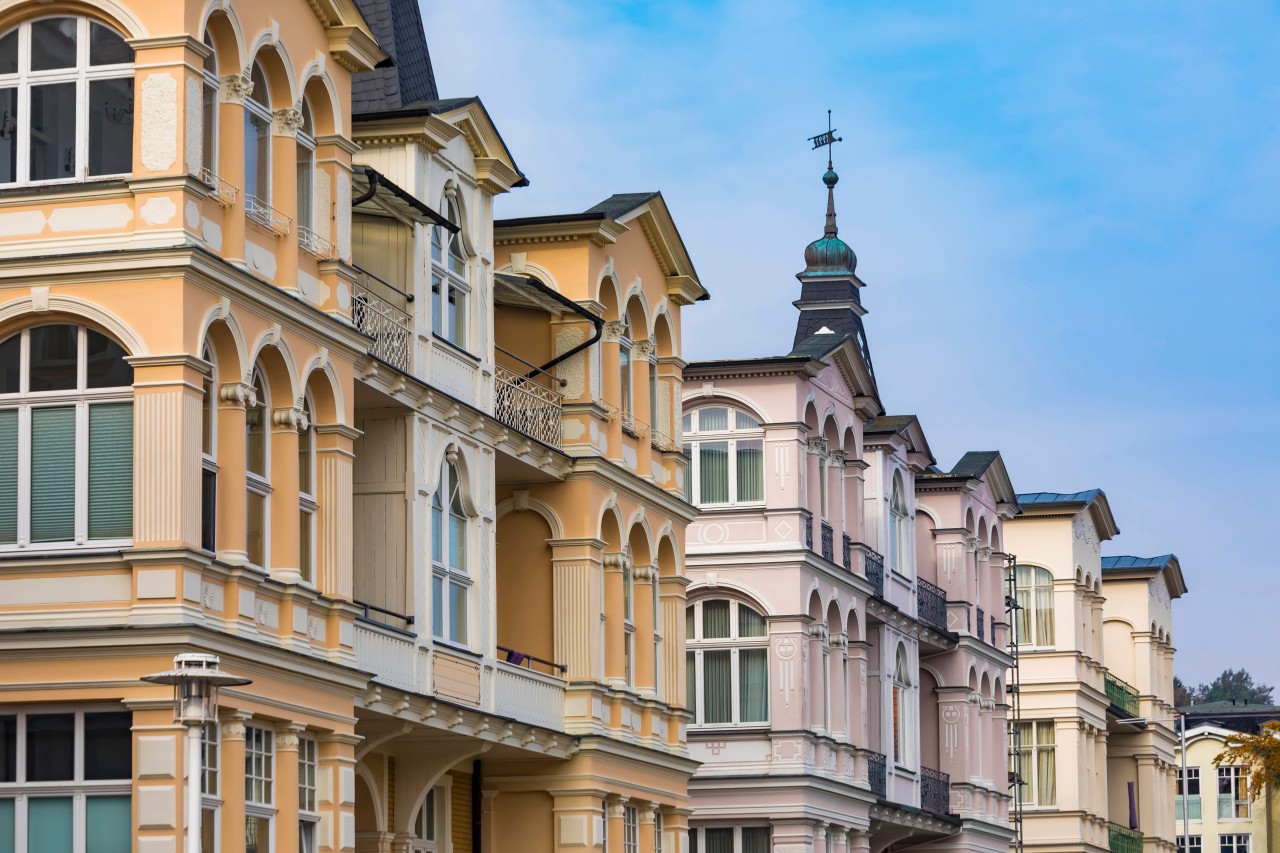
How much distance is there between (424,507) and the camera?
3328cm

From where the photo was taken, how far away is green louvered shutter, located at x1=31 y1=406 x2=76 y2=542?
26.6 m

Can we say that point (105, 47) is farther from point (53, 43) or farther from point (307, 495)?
point (307, 495)

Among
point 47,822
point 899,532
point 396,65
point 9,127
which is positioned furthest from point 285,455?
point 899,532

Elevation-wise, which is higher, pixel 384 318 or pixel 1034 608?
pixel 384 318

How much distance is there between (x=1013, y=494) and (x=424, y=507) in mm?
35486

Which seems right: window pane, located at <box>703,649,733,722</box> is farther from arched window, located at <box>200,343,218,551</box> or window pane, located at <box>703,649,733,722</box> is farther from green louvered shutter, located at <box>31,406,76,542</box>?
green louvered shutter, located at <box>31,406,76,542</box>

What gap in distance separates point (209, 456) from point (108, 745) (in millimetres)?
3259

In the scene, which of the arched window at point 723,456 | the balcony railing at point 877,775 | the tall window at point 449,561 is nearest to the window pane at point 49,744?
the tall window at point 449,561

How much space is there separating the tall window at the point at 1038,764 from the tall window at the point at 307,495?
4225 centimetres

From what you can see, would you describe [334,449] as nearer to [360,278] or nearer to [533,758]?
[360,278]

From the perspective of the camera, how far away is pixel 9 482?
26.8m

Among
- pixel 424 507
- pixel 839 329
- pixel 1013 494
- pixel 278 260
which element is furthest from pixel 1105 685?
pixel 278 260

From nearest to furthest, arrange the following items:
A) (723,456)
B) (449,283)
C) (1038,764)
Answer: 1. (449,283)
2. (723,456)
3. (1038,764)

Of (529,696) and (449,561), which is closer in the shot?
(449,561)
